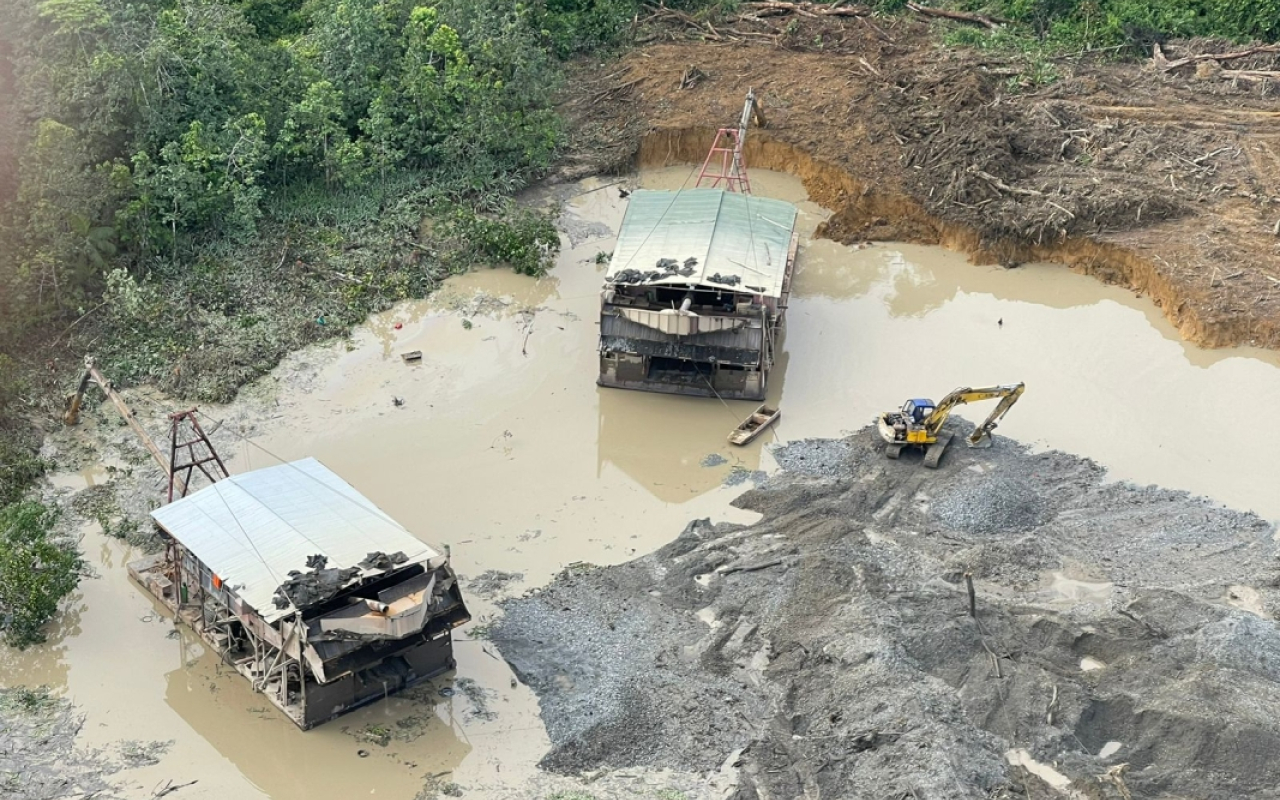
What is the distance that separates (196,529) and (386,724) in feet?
12.4

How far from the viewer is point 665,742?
18.9 meters

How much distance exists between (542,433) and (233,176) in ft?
33.0

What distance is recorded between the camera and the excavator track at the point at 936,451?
971 inches

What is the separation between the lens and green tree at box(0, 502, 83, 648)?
67.5 ft

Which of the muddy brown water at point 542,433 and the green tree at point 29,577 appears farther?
the green tree at point 29,577

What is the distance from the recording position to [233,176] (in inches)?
1220

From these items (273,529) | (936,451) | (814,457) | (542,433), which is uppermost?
(273,529)

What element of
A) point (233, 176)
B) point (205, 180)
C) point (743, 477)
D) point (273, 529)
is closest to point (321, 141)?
point (233, 176)

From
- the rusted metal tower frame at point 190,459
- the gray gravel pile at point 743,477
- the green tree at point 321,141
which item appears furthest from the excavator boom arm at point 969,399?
the green tree at point 321,141

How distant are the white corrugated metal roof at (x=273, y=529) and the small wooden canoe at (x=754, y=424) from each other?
7.49m

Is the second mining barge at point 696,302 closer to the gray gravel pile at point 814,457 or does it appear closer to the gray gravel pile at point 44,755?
the gray gravel pile at point 814,457

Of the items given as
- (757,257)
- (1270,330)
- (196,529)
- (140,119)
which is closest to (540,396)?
(757,257)

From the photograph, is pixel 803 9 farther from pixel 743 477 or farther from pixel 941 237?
pixel 743 477

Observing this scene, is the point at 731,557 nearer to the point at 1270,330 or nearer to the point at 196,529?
the point at 196,529
